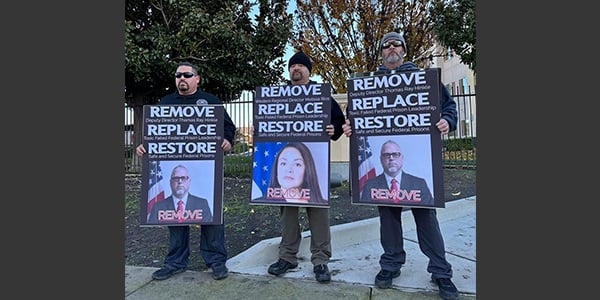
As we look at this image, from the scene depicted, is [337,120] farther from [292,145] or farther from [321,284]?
[321,284]

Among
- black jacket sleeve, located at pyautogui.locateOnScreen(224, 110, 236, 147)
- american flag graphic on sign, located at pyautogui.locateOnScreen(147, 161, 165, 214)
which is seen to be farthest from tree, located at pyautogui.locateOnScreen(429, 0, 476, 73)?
american flag graphic on sign, located at pyautogui.locateOnScreen(147, 161, 165, 214)

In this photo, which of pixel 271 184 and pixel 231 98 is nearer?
pixel 271 184

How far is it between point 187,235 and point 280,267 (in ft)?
3.23

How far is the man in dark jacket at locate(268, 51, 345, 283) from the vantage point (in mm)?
3582

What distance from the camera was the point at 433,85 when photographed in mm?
3158

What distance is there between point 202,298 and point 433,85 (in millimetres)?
2673

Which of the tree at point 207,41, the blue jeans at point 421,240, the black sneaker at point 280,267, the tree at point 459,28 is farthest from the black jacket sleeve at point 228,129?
the tree at point 459,28

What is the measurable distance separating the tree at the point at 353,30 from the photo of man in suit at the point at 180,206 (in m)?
11.1

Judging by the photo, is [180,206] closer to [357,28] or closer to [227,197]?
[227,197]

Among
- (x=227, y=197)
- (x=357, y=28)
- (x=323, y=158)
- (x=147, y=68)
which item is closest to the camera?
(x=323, y=158)

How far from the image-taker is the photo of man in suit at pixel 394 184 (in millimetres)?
3209

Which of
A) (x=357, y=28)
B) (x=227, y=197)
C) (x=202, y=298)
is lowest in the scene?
(x=202, y=298)

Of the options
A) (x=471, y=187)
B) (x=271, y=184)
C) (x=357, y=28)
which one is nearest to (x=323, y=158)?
(x=271, y=184)

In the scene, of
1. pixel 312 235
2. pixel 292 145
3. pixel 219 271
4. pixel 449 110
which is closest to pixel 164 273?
pixel 219 271
